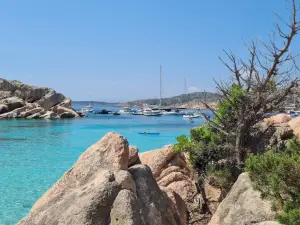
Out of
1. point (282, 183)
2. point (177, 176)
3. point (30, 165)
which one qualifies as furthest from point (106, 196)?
point (30, 165)

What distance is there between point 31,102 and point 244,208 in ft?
265

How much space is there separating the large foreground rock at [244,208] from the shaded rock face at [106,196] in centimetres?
91

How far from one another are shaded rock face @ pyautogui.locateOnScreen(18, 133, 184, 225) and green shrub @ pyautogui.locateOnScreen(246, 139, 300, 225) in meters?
1.73

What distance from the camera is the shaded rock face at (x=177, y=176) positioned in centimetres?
1112

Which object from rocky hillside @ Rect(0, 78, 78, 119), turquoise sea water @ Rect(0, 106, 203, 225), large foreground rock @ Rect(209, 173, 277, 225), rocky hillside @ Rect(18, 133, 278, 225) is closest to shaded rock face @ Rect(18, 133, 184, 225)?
rocky hillside @ Rect(18, 133, 278, 225)

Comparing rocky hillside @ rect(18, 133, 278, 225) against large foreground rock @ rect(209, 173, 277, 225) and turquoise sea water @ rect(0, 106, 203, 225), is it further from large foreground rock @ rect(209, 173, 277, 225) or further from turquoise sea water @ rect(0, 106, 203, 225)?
turquoise sea water @ rect(0, 106, 203, 225)

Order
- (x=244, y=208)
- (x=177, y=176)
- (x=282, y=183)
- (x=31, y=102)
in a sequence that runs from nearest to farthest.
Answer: (x=282, y=183) → (x=244, y=208) → (x=177, y=176) → (x=31, y=102)

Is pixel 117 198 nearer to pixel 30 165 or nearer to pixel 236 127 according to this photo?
pixel 236 127

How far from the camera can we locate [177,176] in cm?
1152

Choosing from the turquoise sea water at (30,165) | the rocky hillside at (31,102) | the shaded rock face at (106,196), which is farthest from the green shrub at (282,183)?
the rocky hillside at (31,102)

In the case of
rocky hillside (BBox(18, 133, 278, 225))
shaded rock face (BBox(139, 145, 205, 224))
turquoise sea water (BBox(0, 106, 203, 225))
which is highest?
rocky hillside (BBox(18, 133, 278, 225))

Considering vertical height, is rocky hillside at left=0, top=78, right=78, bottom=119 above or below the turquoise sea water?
above

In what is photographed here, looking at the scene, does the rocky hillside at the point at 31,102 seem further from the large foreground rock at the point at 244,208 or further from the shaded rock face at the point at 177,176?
the large foreground rock at the point at 244,208

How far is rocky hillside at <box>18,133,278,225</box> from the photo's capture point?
17.8 ft
